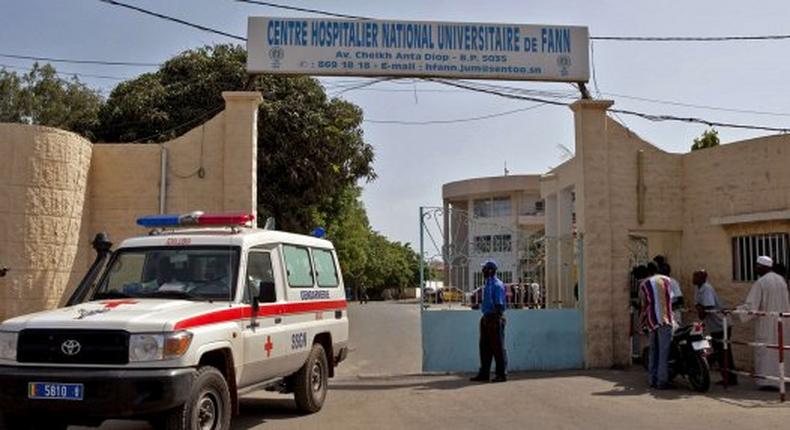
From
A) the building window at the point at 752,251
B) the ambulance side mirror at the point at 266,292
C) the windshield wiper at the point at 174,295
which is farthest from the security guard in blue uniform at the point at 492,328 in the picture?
the windshield wiper at the point at 174,295

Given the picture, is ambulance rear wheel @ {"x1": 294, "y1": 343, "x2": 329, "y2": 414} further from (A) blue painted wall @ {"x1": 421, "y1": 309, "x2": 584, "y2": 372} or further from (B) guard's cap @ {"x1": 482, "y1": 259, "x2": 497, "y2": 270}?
(A) blue painted wall @ {"x1": 421, "y1": 309, "x2": 584, "y2": 372}

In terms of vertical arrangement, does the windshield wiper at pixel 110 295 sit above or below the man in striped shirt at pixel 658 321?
above

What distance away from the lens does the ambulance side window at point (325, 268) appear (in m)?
10.1

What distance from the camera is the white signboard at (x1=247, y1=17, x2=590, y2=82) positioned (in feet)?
44.2

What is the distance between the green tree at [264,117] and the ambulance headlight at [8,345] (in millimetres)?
13655

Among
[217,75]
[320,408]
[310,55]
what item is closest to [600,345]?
[320,408]

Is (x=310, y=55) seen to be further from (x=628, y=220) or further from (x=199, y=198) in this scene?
(x=628, y=220)

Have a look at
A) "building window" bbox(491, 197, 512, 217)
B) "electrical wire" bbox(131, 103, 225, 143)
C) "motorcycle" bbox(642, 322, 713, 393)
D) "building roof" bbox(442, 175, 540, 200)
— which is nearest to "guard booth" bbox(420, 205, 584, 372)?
"motorcycle" bbox(642, 322, 713, 393)

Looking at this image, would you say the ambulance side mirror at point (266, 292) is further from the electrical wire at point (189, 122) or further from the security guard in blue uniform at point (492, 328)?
the electrical wire at point (189, 122)

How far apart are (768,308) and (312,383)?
21.8ft

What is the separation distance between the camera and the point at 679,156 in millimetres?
14711

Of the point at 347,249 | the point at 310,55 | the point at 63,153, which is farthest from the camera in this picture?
the point at 347,249

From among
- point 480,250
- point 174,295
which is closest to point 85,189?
point 174,295

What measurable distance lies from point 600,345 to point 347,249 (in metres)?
35.8
